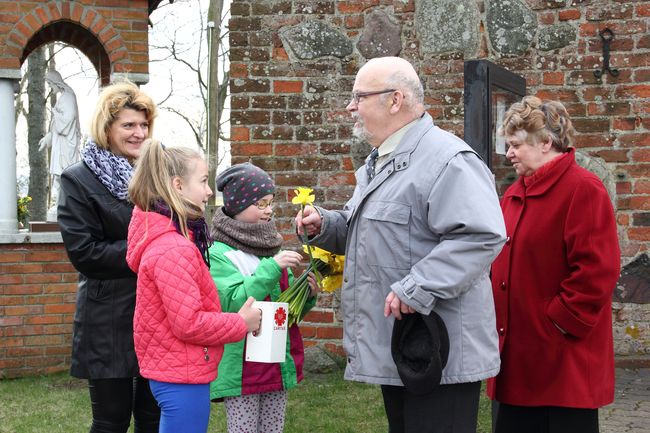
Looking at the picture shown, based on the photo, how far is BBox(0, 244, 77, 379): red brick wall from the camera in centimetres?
705

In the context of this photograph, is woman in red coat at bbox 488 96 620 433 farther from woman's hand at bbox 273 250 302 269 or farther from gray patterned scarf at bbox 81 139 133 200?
gray patterned scarf at bbox 81 139 133 200

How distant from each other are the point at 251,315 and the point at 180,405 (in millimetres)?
402

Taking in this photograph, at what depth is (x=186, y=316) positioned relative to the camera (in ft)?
9.40

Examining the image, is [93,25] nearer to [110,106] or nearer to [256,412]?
[110,106]

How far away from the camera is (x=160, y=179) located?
3021 mm

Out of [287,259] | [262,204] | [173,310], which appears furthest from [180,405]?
[262,204]

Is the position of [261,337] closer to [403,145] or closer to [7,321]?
[403,145]

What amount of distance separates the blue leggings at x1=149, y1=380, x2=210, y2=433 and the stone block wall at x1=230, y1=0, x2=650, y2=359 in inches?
118

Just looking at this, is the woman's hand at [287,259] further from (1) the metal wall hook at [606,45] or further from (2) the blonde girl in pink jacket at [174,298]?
(1) the metal wall hook at [606,45]

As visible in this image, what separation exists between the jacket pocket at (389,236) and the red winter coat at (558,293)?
714 millimetres

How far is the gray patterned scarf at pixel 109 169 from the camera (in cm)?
344

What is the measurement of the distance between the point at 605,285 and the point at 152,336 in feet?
5.43

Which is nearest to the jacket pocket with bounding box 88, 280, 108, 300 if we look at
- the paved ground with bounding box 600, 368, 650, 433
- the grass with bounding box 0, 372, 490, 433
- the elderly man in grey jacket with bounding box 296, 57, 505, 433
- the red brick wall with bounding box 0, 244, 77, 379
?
the elderly man in grey jacket with bounding box 296, 57, 505, 433

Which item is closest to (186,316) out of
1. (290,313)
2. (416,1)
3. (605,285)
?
(290,313)
